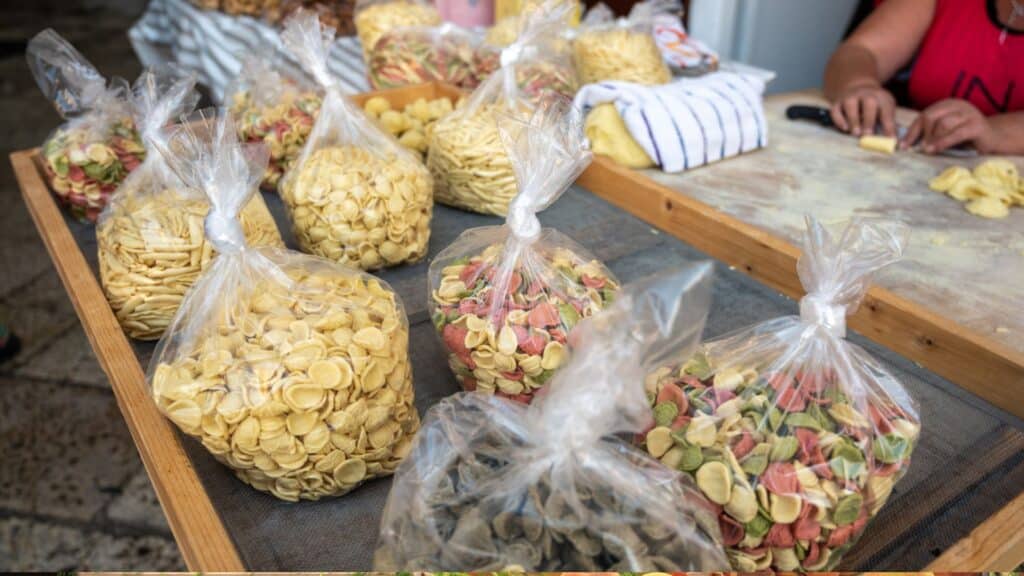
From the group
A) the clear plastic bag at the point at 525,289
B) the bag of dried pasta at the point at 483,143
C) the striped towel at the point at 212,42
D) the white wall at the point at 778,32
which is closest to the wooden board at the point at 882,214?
the bag of dried pasta at the point at 483,143

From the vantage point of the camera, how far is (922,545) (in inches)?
24.8

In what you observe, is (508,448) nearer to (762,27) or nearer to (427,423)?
(427,423)

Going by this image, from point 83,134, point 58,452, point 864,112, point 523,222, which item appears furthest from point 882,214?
point 58,452

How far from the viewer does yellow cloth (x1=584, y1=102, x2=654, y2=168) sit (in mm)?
1322

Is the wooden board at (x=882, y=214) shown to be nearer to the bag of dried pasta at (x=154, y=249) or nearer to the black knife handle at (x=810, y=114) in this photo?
the black knife handle at (x=810, y=114)

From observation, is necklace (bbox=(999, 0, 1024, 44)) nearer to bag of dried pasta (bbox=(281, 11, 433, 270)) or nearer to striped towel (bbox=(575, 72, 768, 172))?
Answer: striped towel (bbox=(575, 72, 768, 172))

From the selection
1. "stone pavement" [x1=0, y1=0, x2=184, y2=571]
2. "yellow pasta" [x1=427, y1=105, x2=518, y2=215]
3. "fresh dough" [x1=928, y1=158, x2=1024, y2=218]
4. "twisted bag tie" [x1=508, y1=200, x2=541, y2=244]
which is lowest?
"stone pavement" [x1=0, y1=0, x2=184, y2=571]

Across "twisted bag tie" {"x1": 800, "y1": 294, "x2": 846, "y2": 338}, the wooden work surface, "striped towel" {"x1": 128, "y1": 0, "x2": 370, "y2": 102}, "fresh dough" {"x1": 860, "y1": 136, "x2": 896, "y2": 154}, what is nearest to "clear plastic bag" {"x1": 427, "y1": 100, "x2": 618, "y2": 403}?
the wooden work surface

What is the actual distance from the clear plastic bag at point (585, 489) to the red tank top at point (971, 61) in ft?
5.10

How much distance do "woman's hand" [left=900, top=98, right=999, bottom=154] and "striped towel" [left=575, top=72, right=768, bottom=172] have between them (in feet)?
1.00

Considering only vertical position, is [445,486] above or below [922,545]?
above

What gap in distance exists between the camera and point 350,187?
3.10ft

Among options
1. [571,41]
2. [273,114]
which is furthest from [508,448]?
[571,41]

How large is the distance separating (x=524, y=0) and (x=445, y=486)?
135cm
